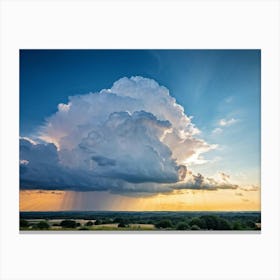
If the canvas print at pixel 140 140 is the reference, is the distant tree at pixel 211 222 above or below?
below

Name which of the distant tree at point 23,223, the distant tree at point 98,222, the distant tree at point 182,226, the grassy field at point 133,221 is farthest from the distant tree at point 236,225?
the distant tree at point 23,223

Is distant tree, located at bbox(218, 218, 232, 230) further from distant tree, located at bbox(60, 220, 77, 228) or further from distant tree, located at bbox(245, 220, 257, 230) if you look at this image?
distant tree, located at bbox(60, 220, 77, 228)

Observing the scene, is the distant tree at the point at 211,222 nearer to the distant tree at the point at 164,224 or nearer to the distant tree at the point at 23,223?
the distant tree at the point at 164,224

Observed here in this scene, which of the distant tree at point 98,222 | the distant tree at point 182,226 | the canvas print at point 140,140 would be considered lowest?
the distant tree at point 182,226

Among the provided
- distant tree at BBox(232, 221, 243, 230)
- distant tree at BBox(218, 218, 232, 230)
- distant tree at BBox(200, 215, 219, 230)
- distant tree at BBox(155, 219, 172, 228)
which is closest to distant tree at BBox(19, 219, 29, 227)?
distant tree at BBox(155, 219, 172, 228)
